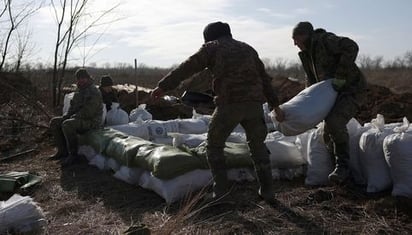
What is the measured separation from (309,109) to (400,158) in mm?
819

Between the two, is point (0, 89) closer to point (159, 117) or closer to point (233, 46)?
point (159, 117)

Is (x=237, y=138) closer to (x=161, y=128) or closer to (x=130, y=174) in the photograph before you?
(x=130, y=174)

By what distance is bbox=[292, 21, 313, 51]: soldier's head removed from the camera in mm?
4391

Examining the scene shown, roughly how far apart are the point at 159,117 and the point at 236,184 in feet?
17.4

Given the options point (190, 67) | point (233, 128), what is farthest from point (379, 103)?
point (190, 67)

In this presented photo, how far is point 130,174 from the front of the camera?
5.09m

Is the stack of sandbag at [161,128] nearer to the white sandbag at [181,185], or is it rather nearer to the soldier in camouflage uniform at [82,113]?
the soldier in camouflage uniform at [82,113]

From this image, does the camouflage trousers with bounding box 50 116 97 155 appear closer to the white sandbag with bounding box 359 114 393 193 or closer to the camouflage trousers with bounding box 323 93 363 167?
the camouflage trousers with bounding box 323 93 363 167

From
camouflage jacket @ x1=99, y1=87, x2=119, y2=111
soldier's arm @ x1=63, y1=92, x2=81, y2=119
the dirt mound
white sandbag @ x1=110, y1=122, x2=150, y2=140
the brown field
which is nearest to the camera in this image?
the brown field

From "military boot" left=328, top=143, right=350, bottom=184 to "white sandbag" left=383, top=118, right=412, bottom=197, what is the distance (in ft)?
1.12

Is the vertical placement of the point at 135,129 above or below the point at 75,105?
below

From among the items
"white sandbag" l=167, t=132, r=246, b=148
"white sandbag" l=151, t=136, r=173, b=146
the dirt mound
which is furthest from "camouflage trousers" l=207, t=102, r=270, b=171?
the dirt mound

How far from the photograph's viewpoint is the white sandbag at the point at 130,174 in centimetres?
504

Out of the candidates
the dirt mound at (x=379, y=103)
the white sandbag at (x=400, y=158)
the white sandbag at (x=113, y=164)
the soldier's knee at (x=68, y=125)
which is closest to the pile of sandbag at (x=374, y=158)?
the white sandbag at (x=400, y=158)
